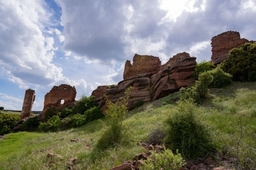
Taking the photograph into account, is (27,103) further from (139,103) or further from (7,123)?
(139,103)

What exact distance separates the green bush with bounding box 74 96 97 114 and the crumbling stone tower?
11.2 meters

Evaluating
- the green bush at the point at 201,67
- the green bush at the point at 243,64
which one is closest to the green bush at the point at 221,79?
the green bush at the point at 243,64

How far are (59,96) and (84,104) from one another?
28.7 feet

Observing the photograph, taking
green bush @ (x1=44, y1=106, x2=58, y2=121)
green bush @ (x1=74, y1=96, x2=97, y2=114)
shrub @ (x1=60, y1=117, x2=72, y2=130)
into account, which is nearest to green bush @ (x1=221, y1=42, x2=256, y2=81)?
green bush @ (x1=74, y1=96, x2=97, y2=114)

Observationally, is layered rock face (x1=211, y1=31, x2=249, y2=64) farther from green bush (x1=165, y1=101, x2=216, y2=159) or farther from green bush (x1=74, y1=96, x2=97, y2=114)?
green bush (x1=165, y1=101, x2=216, y2=159)

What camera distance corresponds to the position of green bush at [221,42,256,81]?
1947cm

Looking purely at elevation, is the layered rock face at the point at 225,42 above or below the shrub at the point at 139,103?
above

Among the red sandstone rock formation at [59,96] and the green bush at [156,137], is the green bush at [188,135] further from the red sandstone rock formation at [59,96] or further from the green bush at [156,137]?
the red sandstone rock formation at [59,96]

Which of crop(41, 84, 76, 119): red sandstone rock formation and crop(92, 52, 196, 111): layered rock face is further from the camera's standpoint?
crop(41, 84, 76, 119): red sandstone rock formation

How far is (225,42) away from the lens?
28.5 metres

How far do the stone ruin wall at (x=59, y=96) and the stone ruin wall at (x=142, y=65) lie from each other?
34.9 feet

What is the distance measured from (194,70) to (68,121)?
1694cm

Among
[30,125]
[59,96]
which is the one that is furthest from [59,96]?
[30,125]

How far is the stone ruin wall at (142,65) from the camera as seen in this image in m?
34.0
